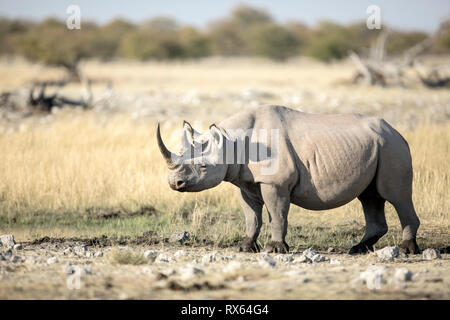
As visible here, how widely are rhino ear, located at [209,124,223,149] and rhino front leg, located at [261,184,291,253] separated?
0.56 m

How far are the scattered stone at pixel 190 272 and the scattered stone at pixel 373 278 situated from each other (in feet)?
3.92

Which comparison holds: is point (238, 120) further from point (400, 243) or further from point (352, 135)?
point (400, 243)

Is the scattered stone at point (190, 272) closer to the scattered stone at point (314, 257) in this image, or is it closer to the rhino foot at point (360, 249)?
the scattered stone at point (314, 257)

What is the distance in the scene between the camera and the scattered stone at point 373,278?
16.1 ft

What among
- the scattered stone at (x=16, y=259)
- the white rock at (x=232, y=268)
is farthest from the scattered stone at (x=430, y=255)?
the scattered stone at (x=16, y=259)

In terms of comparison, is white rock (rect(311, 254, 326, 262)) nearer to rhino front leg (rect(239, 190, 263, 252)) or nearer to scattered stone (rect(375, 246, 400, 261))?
scattered stone (rect(375, 246, 400, 261))

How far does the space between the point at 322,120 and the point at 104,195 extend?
3707mm

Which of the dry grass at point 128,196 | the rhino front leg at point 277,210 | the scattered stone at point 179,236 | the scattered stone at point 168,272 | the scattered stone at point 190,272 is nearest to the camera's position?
the scattered stone at point 190,272

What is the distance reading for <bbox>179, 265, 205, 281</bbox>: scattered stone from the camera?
5125 mm

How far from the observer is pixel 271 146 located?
20.7 feet

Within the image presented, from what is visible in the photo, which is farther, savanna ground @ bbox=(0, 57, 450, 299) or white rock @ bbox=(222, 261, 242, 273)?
white rock @ bbox=(222, 261, 242, 273)

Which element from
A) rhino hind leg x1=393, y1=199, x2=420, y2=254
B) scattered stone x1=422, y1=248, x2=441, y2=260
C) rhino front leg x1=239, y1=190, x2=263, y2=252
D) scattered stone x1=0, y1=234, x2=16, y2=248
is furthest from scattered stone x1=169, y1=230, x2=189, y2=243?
scattered stone x1=422, y1=248, x2=441, y2=260

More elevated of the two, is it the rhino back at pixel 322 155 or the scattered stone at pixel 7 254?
the rhino back at pixel 322 155
